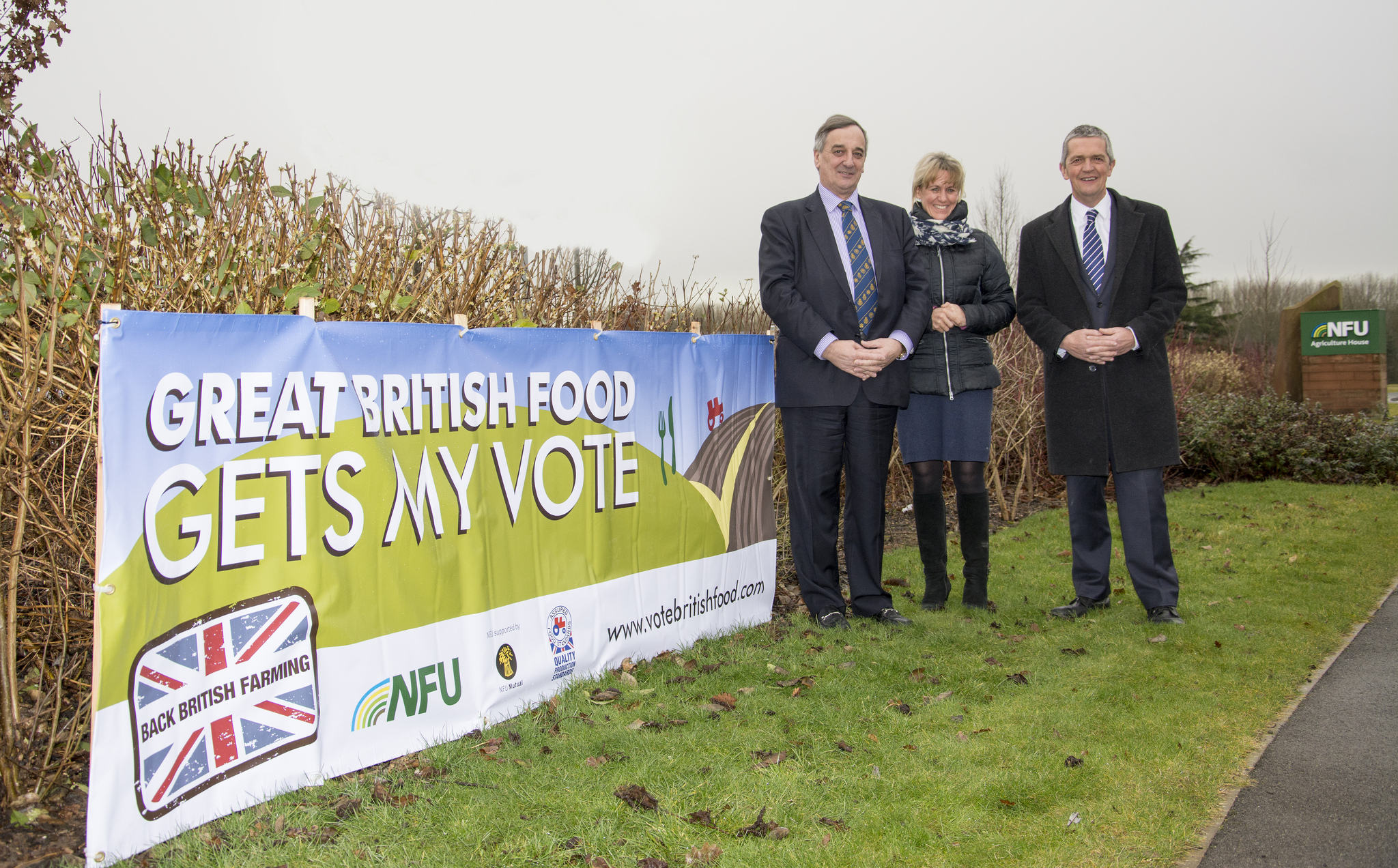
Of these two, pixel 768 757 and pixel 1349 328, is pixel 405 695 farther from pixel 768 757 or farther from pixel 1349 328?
pixel 1349 328

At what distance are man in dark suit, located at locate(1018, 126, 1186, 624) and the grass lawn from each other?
458mm

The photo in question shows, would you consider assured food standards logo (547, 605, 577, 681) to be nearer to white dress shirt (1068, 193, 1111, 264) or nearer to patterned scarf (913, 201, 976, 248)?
patterned scarf (913, 201, 976, 248)

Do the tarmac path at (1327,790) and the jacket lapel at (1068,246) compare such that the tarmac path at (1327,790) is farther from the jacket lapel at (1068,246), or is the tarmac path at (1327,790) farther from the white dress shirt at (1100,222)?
the white dress shirt at (1100,222)

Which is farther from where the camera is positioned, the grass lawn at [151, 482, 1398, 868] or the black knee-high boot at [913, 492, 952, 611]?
the black knee-high boot at [913, 492, 952, 611]

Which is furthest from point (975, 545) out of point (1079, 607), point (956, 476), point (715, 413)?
point (715, 413)

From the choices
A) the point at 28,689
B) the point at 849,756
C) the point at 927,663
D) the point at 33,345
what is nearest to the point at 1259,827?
the point at 849,756

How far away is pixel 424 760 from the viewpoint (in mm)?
3348

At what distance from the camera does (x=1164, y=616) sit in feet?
16.4

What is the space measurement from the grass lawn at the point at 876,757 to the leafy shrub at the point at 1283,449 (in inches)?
274

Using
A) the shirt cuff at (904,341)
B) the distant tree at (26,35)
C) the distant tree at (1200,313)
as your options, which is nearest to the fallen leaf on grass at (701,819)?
the shirt cuff at (904,341)

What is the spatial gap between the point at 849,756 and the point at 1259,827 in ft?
4.06

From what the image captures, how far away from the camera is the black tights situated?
5133 mm

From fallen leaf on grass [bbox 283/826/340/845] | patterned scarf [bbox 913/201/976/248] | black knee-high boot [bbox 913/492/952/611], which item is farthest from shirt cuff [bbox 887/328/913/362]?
fallen leaf on grass [bbox 283/826/340/845]

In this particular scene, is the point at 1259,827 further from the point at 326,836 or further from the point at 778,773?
the point at 326,836
